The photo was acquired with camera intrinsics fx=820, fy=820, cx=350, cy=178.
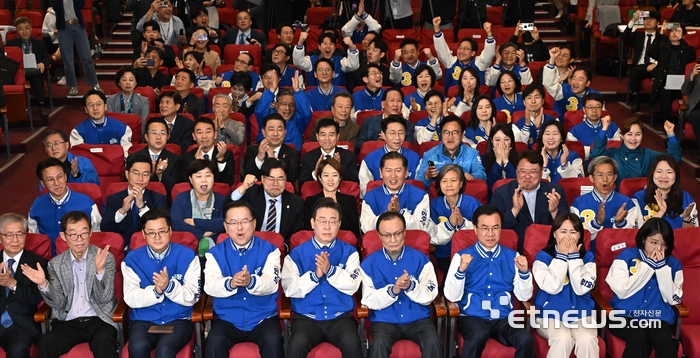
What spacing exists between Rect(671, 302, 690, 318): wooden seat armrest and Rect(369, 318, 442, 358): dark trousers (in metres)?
1.25

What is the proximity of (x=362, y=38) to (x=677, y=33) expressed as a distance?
3098 mm

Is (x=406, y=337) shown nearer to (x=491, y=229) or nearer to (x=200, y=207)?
(x=491, y=229)

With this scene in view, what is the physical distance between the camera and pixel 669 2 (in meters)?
10.2

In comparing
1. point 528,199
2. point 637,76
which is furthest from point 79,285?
point 637,76

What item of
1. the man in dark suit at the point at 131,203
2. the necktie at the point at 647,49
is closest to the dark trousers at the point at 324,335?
the man in dark suit at the point at 131,203

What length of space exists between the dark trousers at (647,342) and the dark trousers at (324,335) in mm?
1382

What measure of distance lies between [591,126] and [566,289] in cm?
234

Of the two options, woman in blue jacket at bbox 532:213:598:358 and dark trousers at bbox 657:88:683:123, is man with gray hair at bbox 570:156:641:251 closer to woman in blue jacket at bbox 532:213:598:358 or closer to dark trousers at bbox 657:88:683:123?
woman in blue jacket at bbox 532:213:598:358

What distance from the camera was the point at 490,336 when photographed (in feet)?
14.2

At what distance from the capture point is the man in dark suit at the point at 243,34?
8766 mm

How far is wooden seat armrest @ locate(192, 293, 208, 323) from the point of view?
414 cm

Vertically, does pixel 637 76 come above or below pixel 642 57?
below

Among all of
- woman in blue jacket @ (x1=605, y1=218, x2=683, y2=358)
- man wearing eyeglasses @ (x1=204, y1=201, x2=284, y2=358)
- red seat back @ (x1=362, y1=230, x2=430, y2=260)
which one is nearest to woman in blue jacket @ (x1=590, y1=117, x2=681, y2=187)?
woman in blue jacket @ (x1=605, y1=218, x2=683, y2=358)

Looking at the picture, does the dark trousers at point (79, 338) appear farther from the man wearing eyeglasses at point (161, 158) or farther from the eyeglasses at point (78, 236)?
the man wearing eyeglasses at point (161, 158)
